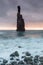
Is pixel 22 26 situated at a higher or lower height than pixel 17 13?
lower

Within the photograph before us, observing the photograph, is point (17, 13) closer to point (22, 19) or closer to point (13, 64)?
point (22, 19)

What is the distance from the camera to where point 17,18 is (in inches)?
4200

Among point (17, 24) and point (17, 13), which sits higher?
point (17, 13)

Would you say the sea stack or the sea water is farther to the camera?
the sea stack

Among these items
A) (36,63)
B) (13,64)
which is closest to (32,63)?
(36,63)

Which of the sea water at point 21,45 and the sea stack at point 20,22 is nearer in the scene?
the sea water at point 21,45

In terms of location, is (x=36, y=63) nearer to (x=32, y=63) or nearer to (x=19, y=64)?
(x=32, y=63)

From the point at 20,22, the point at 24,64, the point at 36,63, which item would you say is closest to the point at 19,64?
the point at 24,64

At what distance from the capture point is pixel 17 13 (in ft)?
347

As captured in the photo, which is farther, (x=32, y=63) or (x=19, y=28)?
(x=19, y=28)

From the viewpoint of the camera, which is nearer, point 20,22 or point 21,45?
point 21,45

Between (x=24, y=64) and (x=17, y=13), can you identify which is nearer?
(x=24, y=64)

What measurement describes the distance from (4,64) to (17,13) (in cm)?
9339

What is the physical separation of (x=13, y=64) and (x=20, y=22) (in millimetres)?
92641
